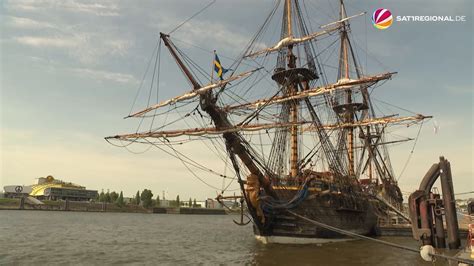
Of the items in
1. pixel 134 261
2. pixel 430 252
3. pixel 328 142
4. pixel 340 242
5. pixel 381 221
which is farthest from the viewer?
pixel 381 221

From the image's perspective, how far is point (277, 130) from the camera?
3350 cm

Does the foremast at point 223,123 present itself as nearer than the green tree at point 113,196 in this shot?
Yes

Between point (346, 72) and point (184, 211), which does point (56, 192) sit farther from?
point (346, 72)

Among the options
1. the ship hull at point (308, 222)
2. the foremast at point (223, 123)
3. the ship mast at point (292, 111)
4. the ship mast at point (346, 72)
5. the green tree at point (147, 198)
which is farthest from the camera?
the green tree at point (147, 198)

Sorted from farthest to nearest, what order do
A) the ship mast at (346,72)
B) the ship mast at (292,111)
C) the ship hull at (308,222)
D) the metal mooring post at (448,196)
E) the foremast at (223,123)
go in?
the ship mast at (346,72)
the ship mast at (292,111)
the ship hull at (308,222)
the foremast at (223,123)
the metal mooring post at (448,196)

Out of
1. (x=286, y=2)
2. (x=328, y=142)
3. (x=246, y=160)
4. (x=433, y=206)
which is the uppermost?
(x=286, y=2)

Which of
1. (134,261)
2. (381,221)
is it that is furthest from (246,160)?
(381,221)

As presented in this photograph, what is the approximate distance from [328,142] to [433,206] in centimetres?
1693

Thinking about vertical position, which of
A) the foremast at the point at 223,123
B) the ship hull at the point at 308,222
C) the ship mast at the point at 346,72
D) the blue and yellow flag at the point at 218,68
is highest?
the ship mast at the point at 346,72

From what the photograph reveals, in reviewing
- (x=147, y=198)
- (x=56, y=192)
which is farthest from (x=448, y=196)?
(x=56, y=192)

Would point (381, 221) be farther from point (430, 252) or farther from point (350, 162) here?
point (430, 252)

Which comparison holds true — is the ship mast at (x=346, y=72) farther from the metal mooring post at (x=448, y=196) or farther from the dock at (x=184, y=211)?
the dock at (x=184, y=211)

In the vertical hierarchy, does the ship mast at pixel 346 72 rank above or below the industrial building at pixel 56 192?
above

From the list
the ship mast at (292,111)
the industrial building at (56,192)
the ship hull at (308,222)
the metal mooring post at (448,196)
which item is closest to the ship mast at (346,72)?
the ship mast at (292,111)
